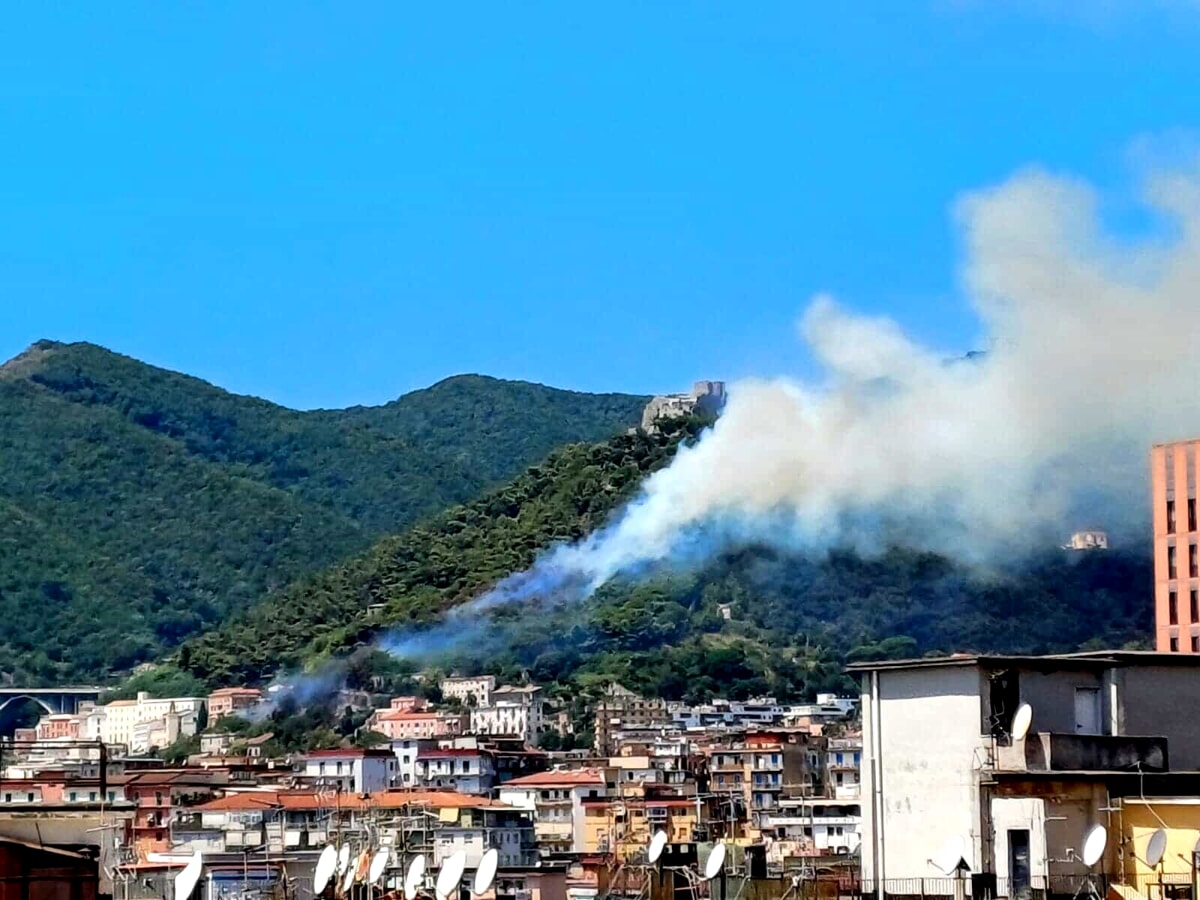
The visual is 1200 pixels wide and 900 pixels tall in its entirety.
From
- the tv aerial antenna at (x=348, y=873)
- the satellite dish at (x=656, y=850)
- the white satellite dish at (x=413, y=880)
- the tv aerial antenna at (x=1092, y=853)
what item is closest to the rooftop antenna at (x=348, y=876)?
the tv aerial antenna at (x=348, y=873)

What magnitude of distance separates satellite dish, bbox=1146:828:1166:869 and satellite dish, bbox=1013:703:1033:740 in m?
2.02

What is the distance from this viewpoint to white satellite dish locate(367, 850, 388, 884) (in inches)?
1473

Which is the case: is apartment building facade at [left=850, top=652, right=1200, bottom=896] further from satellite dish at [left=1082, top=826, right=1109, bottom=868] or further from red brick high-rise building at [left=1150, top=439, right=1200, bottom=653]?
red brick high-rise building at [left=1150, top=439, right=1200, bottom=653]

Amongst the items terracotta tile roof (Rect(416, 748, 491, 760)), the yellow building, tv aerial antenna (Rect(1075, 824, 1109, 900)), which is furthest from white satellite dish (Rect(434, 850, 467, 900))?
terracotta tile roof (Rect(416, 748, 491, 760))

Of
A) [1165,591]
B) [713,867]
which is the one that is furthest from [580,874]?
[713,867]

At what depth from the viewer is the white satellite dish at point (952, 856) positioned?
30.1m

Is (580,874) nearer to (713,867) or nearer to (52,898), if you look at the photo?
(713,867)

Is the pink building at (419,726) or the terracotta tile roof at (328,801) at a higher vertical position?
the pink building at (419,726)

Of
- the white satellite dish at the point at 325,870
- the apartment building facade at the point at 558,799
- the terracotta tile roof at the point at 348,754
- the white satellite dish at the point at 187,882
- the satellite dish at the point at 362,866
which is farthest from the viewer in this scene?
the terracotta tile roof at the point at 348,754

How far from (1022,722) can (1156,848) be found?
86.2 inches

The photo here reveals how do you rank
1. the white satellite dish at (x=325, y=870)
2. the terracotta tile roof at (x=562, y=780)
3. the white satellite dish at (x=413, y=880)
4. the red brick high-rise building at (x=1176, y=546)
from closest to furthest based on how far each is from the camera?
the white satellite dish at (x=413, y=880)
the white satellite dish at (x=325, y=870)
the red brick high-rise building at (x=1176, y=546)
the terracotta tile roof at (x=562, y=780)

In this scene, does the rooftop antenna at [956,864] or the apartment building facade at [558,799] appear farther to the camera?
the apartment building facade at [558,799]

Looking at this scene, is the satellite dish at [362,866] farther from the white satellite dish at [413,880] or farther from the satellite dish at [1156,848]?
the satellite dish at [1156,848]

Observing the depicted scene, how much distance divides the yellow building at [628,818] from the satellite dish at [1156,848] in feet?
228
